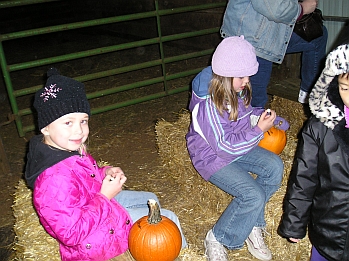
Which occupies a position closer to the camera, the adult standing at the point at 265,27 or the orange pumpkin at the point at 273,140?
the adult standing at the point at 265,27

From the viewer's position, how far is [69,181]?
6.71 ft

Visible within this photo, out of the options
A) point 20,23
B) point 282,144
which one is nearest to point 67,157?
point 282,144

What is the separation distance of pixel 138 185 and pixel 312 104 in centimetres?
236

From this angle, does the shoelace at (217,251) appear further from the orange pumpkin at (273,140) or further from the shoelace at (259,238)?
the orange pumpkin at (273,140)

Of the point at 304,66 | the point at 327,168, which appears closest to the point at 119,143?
the point at 304,66

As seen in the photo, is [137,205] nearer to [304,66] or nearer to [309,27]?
[309,27]

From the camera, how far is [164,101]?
631 cm

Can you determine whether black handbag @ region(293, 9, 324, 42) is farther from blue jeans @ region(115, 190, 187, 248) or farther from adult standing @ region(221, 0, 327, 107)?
blue jeans @ region(115, 190, 187, 248)

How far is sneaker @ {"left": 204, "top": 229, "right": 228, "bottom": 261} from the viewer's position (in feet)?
9.03

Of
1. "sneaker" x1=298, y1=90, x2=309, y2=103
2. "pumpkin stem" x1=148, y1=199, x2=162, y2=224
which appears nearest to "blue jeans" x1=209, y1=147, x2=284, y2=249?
"pumpkin stem" x1=148, y1=199, x2=162, y2=224

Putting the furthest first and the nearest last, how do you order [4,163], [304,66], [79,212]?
[4,163] → [304,66] → [79,212]

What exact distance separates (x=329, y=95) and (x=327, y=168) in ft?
1.12

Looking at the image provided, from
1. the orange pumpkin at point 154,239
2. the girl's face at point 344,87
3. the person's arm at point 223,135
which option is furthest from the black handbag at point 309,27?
the orange pumpkin at point 154,239

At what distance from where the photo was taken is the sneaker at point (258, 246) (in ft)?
9.44
